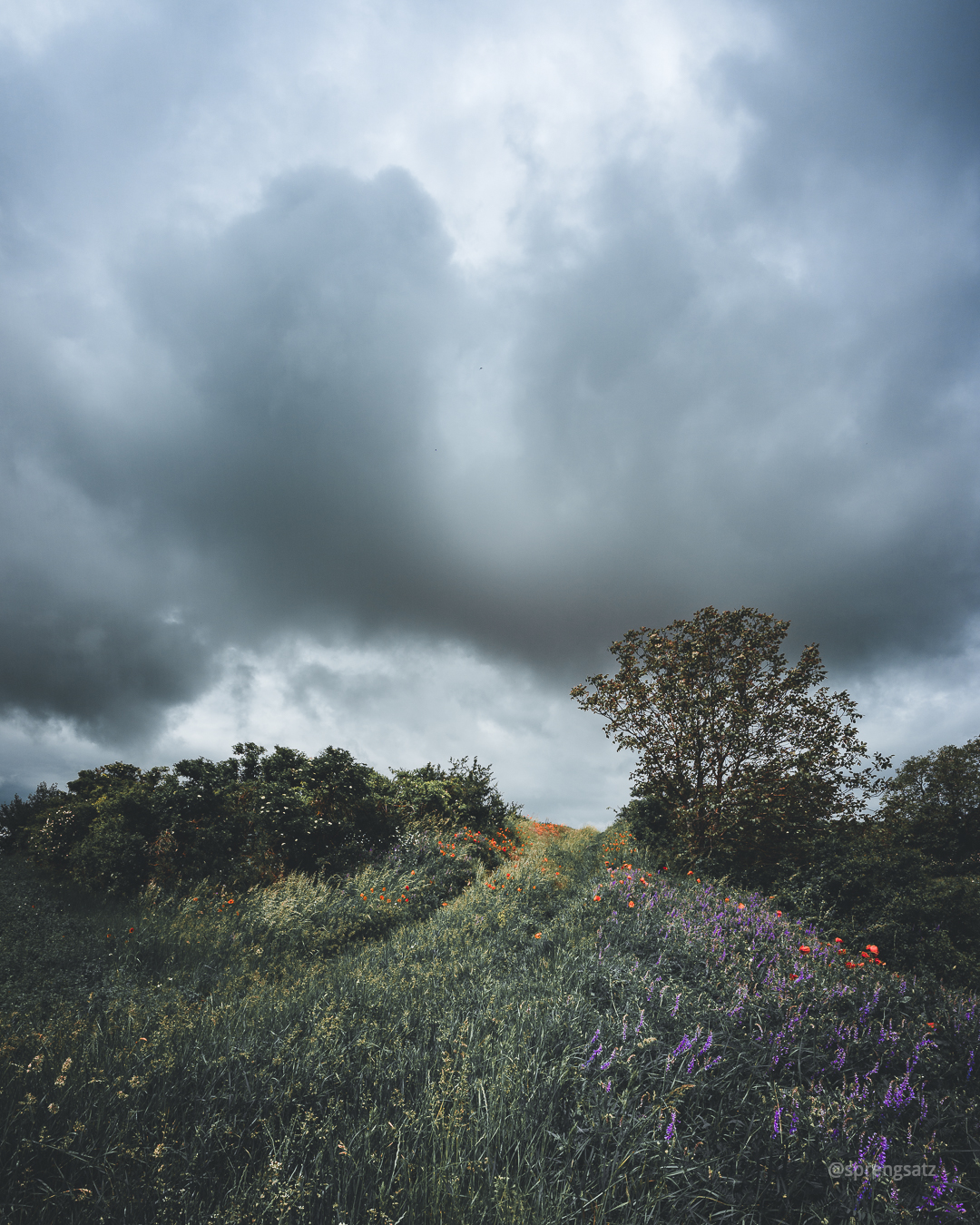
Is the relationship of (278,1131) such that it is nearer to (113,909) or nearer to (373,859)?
(113,909)

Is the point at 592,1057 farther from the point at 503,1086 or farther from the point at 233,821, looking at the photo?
the point at 233,821

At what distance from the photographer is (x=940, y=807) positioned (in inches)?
616

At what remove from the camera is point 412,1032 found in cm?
362

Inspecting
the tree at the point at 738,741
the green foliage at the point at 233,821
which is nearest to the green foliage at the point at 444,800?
the green foliage at the point at 233,821

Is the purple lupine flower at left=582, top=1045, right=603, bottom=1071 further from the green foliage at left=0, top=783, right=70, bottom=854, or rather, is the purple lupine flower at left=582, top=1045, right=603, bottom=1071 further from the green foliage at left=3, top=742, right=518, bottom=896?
the green foliage at left=0, top=783, right=70, bottom=854

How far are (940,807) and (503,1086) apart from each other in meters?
20.0

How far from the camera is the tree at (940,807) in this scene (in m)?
11.5

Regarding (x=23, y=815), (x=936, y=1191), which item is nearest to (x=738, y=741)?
(x=936, y=1191)

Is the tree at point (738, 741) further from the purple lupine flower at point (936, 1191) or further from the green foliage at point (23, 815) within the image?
the green foliage at point (23, 815)

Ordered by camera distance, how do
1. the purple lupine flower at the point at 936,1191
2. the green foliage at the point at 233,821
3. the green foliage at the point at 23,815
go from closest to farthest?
the purple lupine flower at the point at 936,1191 → the green foliage at the point at 233,821 → the green foliage at the point at 23,815

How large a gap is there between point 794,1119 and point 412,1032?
2545mm

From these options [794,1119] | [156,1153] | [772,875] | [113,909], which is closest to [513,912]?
[794,1119]

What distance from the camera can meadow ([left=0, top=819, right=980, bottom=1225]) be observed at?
2.24 m

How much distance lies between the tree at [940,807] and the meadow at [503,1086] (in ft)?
27.5
